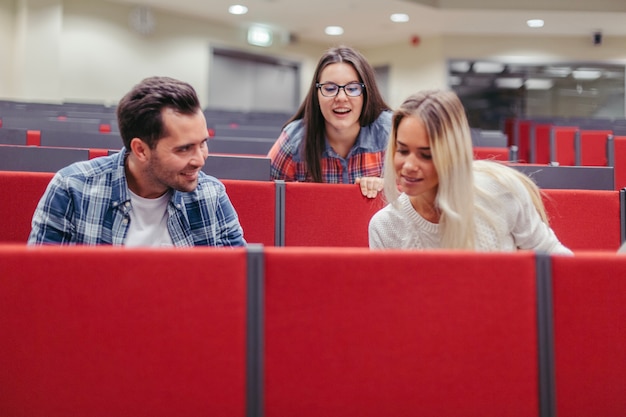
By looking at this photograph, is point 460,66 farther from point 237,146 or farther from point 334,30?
point 237,146

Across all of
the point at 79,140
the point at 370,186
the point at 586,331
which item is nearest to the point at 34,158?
the point at 79,140

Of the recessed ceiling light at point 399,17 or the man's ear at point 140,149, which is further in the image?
the recessed ceiling light at point 399,17

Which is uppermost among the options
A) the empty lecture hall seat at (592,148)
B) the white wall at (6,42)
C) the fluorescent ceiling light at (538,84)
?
the fluorescent ceiling light at (538,84)

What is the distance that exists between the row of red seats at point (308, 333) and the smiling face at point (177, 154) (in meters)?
0.46

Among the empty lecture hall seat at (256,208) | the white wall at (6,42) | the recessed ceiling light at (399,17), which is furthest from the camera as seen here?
the recessed ceiling light at (399,17)

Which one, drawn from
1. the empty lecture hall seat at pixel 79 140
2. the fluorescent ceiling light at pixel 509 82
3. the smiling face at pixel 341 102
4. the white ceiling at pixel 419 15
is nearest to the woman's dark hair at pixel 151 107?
the smiling face at pixel 341 102

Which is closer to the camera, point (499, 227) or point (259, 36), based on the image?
point (499, 227)

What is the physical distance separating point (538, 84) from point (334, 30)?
3753 mm

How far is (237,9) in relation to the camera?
8.69 metres

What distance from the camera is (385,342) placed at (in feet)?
3.29

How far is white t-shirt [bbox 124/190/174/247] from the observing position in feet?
4.75

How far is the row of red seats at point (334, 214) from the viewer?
1.96 metres

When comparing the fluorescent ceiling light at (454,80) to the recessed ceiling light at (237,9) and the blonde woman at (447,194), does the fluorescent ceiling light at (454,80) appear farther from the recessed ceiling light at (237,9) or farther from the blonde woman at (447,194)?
the blonde woman at (447,194)

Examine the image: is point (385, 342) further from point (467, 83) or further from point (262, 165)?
point (467, 83)
